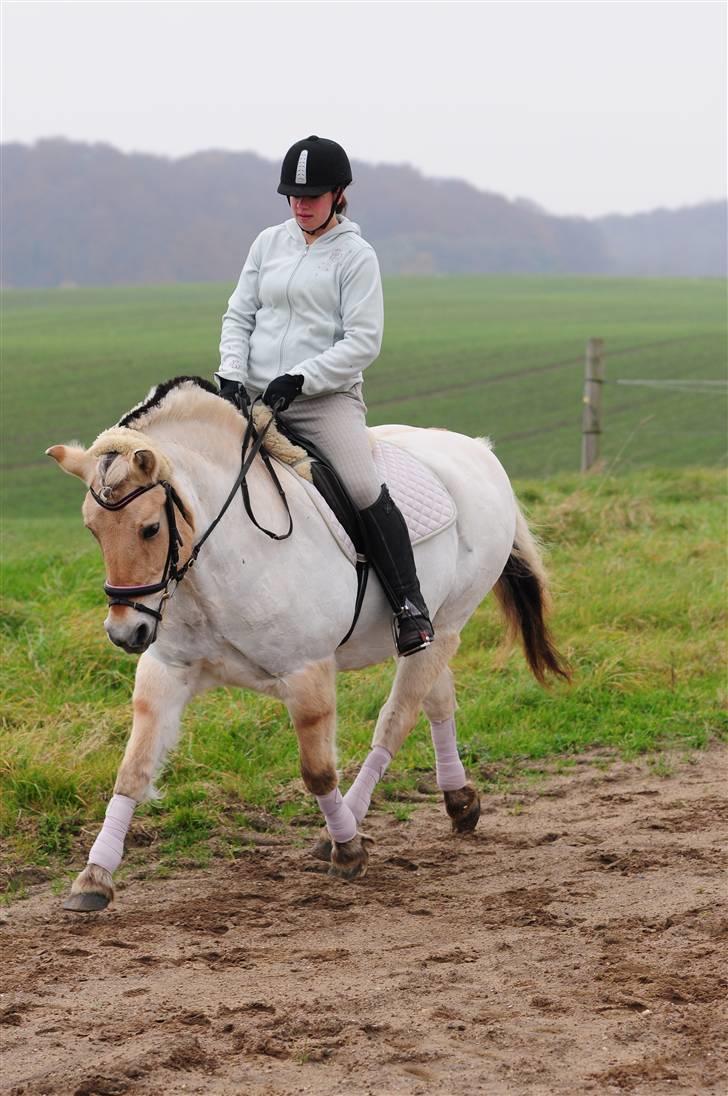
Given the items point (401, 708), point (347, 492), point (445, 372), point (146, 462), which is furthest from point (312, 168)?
point (445, 372)

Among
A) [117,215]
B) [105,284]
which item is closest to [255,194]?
[117,215]

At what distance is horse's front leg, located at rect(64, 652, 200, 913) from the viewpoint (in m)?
4.55

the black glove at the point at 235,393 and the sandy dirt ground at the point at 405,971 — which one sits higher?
the black glove at the point at 235,393

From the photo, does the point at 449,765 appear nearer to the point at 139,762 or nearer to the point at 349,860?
the point at 349,860

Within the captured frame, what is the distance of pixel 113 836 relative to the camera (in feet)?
15.1

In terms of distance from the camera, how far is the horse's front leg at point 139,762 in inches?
179

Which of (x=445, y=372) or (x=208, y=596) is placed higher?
(x=208, y=596)

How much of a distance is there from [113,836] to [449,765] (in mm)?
1759

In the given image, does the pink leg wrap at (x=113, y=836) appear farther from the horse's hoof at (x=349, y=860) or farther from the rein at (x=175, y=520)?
the horse's hoof at (x=349, y=860)

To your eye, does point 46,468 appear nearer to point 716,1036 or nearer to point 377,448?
point 377,448

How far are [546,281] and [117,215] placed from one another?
2849cm

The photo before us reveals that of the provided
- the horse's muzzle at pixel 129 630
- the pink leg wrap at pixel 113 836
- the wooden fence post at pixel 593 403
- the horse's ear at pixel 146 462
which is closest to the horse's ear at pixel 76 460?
the horse's ear at pixel 146 462

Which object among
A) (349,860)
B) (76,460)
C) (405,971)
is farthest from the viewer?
(349,860)

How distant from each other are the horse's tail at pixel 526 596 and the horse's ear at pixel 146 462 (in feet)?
9.06
